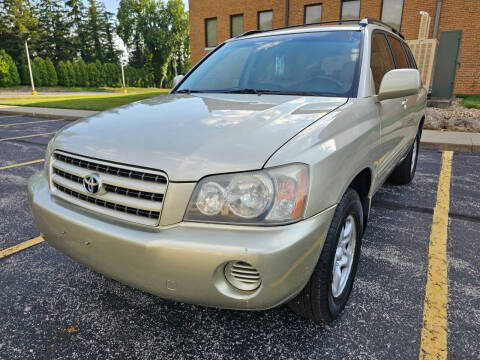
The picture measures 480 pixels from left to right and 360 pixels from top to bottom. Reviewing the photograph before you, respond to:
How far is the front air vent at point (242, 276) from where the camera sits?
57.4 inches

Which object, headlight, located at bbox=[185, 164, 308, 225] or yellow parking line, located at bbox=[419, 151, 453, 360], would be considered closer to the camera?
headlight, located at bbox=[185, 164, 308, 225]

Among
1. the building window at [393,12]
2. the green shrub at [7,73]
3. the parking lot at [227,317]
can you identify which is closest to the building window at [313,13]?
the building window at [393,12]

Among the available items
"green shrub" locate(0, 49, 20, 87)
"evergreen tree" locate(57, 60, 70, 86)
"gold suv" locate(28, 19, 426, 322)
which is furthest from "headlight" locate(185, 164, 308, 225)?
"evergreen tree" locate(57, 60, 70, 86)

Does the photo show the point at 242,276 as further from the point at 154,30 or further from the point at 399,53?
the point at 154,30

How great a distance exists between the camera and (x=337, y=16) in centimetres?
1636

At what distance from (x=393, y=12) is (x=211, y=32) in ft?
32.4

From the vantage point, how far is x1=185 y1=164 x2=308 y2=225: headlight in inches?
58.2

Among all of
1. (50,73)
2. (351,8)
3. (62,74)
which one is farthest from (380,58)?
(62,74)

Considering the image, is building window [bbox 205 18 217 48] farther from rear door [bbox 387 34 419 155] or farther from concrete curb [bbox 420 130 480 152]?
rear door [bbox 387 34 419 155]

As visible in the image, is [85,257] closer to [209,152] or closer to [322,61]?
[209,152]

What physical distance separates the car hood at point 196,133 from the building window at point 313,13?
16709 mm

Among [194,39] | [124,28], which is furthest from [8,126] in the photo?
[124,28]

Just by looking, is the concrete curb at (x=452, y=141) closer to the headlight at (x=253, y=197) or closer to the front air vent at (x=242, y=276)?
the headlight at (x=253, y=197)

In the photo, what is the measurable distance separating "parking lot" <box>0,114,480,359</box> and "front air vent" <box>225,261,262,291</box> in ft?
1.63
